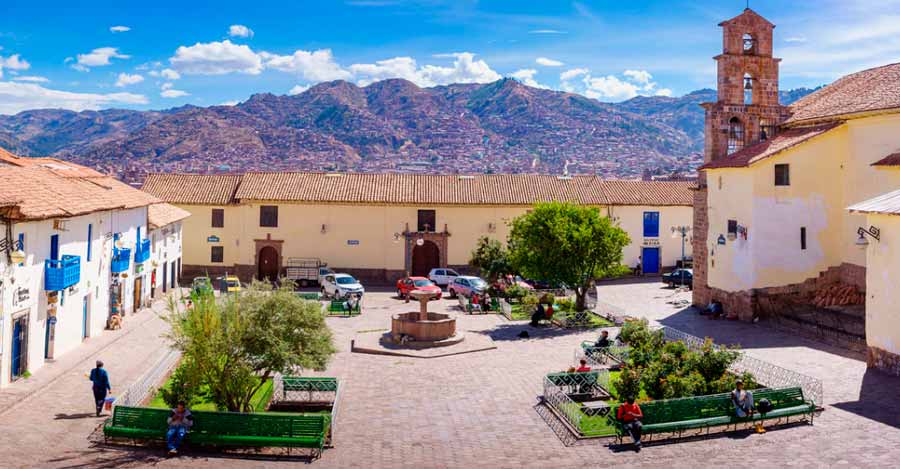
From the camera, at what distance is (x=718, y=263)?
27.9 meters

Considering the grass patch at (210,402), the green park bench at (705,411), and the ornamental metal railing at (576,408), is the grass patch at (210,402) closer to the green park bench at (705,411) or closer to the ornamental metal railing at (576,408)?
the ornamental metal railing at (576,408)

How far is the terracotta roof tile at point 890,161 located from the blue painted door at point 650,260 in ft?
63.6

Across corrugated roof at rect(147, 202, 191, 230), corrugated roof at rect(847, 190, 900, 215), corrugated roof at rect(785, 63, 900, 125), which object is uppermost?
corrugated roof at rect(785, 63, 900, 125)

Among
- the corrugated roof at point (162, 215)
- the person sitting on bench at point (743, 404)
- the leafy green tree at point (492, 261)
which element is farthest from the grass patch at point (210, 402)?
the leafy green tree at point (492, 261)

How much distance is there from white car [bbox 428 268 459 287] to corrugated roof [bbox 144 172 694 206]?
478 cm

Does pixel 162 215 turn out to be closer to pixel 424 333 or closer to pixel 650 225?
pixel 424 333

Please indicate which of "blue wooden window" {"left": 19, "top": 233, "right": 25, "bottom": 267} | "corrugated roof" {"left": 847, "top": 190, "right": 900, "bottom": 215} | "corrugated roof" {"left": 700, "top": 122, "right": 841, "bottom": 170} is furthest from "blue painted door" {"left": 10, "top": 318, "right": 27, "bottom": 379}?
"corrugated roof" {"left": 700, "top": 122, "right": 841, "bottom": 170}

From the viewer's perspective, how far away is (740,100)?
29.9 metres

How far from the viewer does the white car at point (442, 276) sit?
1462 inches

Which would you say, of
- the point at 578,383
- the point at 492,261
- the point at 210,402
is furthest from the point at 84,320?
the point at 492,261

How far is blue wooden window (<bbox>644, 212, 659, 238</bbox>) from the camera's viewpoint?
1689 inches

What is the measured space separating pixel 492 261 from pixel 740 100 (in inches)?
502

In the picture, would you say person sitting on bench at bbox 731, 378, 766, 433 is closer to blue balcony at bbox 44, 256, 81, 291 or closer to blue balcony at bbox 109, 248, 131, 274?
blue balcony at bbox 44, 256, 81, 291

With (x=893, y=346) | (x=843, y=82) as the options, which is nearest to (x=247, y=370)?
(x=893, y=346)
